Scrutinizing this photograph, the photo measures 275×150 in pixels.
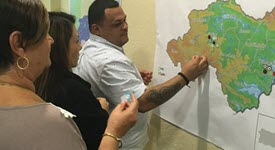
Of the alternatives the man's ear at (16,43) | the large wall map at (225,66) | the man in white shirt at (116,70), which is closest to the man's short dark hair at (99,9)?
the man in white shirt at (116,70)

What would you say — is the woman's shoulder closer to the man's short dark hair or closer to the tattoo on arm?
the tattoo on arm

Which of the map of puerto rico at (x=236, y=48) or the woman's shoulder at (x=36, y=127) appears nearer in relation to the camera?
the woman's shoulder at (x=36, y=127)

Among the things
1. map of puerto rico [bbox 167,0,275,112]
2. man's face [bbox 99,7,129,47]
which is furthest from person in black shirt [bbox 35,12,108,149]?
map of puerto rico [bbox 167,0,275,112]

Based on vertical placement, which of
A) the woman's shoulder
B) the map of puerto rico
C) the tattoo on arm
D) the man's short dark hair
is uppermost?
the man's short dark hair

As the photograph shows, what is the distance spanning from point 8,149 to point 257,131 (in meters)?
0.72

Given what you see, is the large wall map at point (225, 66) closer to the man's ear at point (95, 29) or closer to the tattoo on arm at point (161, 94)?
the tattoo on arm at point (161, 94)

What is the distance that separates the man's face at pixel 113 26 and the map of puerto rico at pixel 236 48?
1.12 ft

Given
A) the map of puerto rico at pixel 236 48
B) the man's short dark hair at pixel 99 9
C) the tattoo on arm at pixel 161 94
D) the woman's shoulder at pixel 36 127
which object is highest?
the man's short dark hair at pixel 99 9

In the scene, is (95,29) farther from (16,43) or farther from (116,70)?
(16,43)

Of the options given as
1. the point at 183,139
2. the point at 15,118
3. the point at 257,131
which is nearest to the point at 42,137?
→ the point at 15,118

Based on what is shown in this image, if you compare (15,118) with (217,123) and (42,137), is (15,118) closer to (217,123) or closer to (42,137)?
(42,137)

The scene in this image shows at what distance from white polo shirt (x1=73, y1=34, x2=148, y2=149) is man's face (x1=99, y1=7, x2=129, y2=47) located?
0.03 m

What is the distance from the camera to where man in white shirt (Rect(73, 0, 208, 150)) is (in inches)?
49.8

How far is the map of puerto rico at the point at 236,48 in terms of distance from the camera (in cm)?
94
